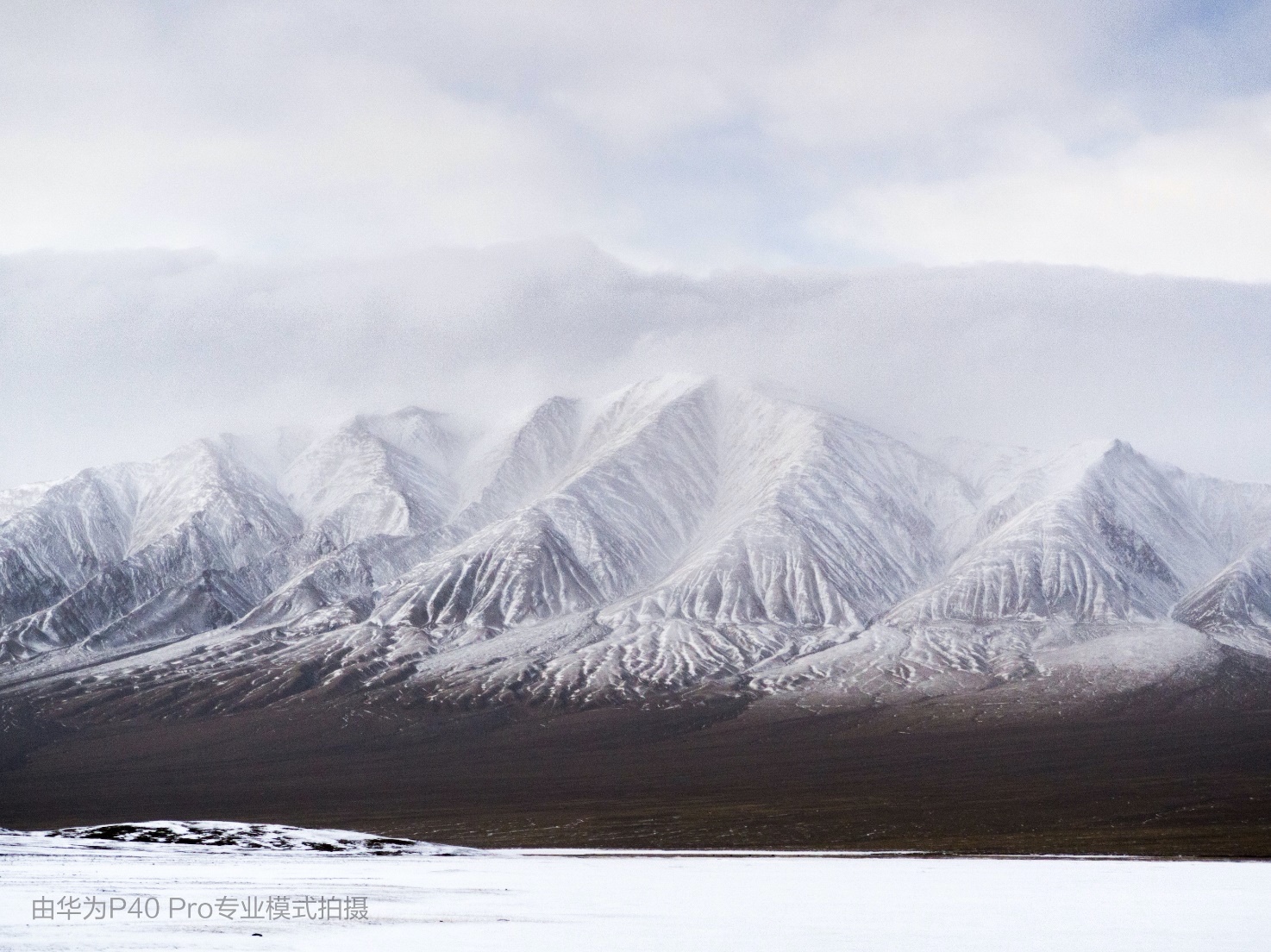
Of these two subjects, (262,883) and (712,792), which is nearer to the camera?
(262,883)

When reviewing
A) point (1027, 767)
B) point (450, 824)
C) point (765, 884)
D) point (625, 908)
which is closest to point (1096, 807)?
point (1027, 767)

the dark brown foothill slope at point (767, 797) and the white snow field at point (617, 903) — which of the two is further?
the dark brown foothill slope at point (767, 797)

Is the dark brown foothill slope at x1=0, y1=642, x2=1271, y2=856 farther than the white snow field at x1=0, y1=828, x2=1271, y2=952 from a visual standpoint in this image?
Yes

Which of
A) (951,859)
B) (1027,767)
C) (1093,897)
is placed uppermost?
(1093,897)

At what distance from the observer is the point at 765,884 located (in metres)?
41.2

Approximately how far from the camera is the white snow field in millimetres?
24094

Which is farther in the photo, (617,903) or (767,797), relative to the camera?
(767,797)

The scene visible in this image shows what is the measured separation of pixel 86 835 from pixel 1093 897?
49392 millimetres

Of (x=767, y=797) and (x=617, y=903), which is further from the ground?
(x=617, y=903)

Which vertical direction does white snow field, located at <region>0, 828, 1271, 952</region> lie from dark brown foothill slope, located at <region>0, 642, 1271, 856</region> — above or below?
above

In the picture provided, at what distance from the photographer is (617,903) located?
107 ft

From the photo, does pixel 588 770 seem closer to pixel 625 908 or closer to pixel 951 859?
pixel 951 859

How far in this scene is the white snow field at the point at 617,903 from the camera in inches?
949

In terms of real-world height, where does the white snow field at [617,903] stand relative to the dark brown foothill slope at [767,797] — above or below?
above
